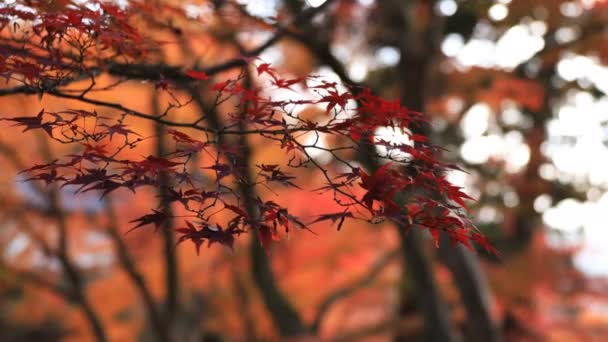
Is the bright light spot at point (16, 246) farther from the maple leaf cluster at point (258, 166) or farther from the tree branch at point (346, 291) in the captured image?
the maple leaf cluster at point (258, 166)

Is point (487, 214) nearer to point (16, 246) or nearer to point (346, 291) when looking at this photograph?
point (346, 291)

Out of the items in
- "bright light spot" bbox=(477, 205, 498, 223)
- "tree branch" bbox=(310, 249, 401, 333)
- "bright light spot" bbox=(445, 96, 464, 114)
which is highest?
"bright light spot" bbox=(445, 96, 464, 114)

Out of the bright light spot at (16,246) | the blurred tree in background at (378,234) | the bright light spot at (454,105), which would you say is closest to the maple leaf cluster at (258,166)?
the blurred tree in background at (378,234)

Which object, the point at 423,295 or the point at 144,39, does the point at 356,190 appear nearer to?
the point at 423,295

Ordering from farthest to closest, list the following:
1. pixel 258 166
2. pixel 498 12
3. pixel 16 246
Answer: pixel 16 246 < pixel 498 12 < pixel 258 166

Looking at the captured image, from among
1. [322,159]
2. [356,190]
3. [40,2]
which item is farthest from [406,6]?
[40,2]

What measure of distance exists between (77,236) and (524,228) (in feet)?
18.1

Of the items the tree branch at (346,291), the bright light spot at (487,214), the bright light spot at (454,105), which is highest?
the bright light spot at (454,105)

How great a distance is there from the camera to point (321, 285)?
284 inches

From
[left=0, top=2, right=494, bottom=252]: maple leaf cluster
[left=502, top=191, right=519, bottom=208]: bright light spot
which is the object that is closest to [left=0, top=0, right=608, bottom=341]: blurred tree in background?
[left=502, top=191, right=519, bottom=208]: bright light spot

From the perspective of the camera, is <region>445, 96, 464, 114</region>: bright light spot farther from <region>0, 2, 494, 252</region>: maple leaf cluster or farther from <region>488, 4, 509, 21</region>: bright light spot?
<region>0, 2, 494, 252</region>: maple leaf cluster

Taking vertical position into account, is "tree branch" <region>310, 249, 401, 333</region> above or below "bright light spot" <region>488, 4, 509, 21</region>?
below

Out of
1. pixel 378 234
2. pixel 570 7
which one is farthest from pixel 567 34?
pixel 378 234

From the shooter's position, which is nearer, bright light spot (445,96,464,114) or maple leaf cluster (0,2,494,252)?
→ maple leaf cluster (0,2,494,252)
